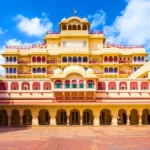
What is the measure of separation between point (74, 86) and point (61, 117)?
537 cm

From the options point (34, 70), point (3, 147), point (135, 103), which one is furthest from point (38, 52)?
point (3, 147)

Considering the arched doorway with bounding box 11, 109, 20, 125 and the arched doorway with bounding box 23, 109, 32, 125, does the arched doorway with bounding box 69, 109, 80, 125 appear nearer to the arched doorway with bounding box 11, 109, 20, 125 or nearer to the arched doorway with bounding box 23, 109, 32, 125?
the arched doorway with bounding box 23, 109, 32, 125

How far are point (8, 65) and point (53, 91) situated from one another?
1593 cm

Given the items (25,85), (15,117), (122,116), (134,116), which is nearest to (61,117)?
(15,117)

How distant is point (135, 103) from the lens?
41719 mm

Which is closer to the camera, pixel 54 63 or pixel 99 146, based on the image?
pixel 99 146

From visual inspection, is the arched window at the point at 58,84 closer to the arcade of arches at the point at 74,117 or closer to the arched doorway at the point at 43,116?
the arcade of arches at the point at 74,117

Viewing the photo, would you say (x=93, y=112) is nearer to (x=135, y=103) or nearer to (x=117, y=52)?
(x=135, y=103)

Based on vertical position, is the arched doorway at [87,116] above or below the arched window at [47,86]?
below

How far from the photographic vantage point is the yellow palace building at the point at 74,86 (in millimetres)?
41906

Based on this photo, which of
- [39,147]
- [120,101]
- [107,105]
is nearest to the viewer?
[39,147]

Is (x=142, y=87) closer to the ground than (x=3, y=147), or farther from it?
farther from it

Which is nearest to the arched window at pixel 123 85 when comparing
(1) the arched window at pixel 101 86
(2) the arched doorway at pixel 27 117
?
(1) the arched window at pixel 101 86

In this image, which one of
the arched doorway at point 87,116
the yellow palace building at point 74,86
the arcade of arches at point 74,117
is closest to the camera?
the yellow palace building at point 74,86
